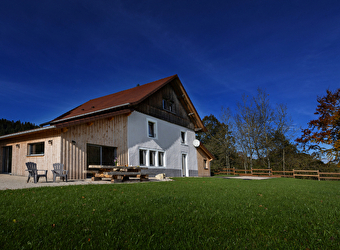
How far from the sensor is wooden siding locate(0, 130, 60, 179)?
455 inches

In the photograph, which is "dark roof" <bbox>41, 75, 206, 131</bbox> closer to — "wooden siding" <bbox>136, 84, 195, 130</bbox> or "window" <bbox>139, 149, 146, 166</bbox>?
"wooden siding" <bbox>136, 84, 195, 130</bbox>

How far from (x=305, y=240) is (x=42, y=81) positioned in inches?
774

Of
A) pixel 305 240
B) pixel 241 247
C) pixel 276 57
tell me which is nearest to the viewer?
pixel 241 247

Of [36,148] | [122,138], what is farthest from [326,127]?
[36,148]

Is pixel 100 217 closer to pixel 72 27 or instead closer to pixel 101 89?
pixel 72 27

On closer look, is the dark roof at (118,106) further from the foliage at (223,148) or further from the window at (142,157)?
the foliage at (223,148)

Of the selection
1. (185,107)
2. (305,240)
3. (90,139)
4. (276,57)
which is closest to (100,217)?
(305,240)

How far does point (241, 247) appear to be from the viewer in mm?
2682

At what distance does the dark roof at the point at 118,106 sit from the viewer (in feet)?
45.3

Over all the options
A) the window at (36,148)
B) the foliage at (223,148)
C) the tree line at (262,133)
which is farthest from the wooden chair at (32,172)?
the foliage at (223,148)

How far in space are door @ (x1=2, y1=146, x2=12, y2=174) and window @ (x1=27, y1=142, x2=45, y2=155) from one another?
3.47 m

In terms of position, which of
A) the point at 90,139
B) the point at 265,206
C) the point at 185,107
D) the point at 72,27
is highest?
the point at 72,27

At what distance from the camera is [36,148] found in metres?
13.1

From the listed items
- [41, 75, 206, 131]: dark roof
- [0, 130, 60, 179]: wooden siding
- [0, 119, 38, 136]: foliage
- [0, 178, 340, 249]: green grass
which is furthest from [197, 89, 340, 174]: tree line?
[0, 178, 340, 249]: green grass
